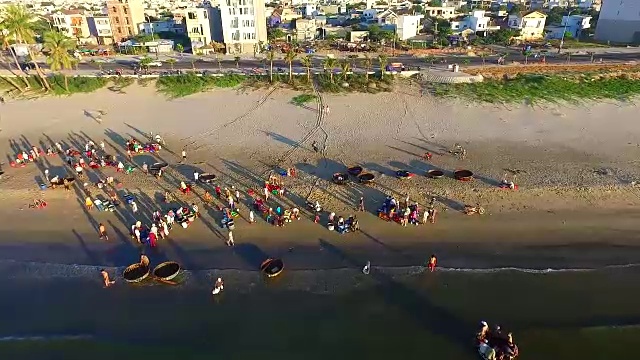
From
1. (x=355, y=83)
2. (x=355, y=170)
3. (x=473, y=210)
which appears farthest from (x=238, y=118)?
(x=473, y=210)

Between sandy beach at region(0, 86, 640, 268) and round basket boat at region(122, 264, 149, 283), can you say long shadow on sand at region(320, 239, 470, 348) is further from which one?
round basket boat at region(122, 264, 149, 283)

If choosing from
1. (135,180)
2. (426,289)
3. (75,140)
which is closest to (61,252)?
(135,180)

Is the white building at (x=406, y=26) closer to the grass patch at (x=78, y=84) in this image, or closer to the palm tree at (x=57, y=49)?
the grass patch at (x=78, y=84)

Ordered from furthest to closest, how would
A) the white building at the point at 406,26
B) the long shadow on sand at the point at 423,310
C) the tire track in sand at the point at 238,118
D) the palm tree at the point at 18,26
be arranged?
the white building at the point at 406,26 → the palm tree at the point at 18,26 → the tire track in sand at the point at 238,118 → the long shadow on sand at the point at 423,310

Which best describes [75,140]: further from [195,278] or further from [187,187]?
[195,278]

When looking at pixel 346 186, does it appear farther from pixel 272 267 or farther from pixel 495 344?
pixel 495 344

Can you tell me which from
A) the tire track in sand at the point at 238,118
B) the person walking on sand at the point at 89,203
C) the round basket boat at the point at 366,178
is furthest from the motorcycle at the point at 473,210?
the person walking on sand at the point at 89,203
